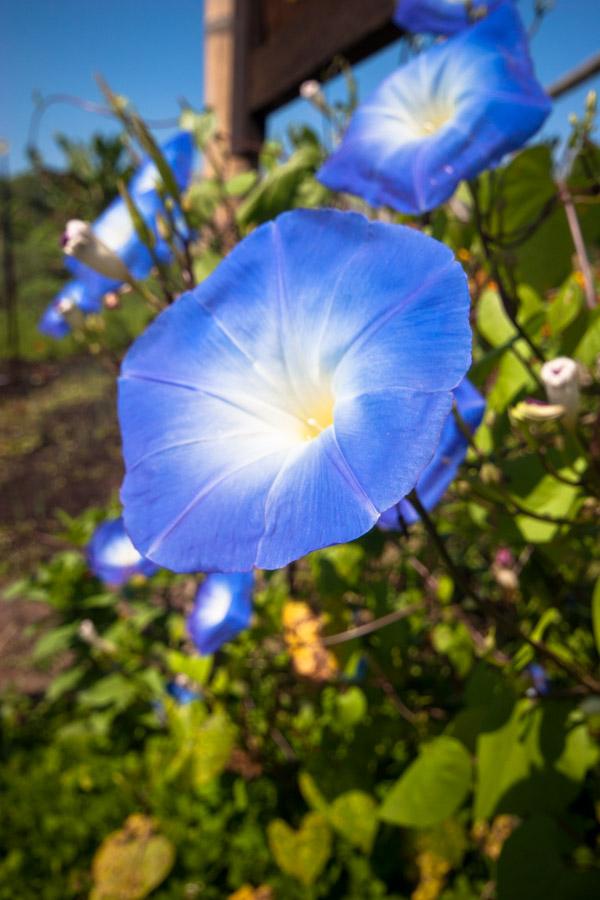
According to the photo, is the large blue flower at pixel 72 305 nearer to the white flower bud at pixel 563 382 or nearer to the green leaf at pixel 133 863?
the white flower bud at pixel 563 382

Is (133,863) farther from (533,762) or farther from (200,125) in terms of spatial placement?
(200,125)

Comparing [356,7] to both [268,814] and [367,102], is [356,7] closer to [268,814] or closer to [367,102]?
[367,102]

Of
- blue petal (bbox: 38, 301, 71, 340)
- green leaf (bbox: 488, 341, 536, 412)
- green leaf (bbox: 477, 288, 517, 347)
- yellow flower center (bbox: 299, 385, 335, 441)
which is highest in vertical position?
blue petal (bbox: 38, 301, 71, 340)

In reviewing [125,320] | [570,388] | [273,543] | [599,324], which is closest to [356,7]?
[599,324]

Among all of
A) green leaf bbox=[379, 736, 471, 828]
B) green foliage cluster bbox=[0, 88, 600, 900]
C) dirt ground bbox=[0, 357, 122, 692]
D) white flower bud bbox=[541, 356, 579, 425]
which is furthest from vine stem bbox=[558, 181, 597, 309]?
dirt ground bbox=[0, 357, 122, 692]

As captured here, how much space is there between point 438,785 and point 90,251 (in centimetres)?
67

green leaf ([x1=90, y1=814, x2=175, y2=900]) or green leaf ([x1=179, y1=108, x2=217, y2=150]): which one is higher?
green leaf ([x1=179, y1=108, x2=217, y2=150])

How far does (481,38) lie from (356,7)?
100cm

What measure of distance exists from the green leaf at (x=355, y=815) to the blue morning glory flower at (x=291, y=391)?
0.81 metres

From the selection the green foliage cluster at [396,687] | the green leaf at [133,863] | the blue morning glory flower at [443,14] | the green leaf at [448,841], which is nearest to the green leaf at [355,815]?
the green foliage cluster at [396,687]

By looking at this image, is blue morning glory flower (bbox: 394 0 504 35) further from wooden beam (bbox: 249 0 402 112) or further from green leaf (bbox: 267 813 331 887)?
green leaf (bbox: 267 813 331 887)

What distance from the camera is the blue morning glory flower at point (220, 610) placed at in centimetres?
89

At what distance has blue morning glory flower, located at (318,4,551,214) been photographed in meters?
0.59

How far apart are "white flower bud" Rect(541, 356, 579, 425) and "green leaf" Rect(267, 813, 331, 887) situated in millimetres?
945
